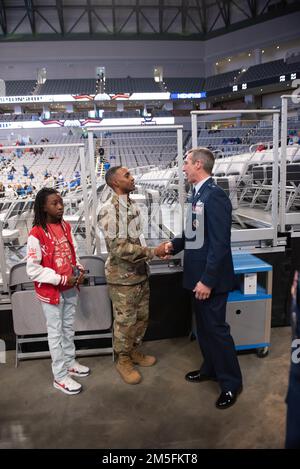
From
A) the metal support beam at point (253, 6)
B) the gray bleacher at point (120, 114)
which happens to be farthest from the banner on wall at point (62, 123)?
the metal support beam at point (253, 6)

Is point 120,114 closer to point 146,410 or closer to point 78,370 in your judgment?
point 78,370

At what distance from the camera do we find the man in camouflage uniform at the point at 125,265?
2.10 metres

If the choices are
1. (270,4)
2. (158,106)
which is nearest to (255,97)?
(270,4)

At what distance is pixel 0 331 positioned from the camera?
8.82 feet

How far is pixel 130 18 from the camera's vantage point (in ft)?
64.2

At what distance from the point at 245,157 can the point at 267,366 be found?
10.7 ft

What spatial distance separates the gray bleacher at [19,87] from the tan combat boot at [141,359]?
830 inches

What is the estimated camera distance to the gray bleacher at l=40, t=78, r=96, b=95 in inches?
790

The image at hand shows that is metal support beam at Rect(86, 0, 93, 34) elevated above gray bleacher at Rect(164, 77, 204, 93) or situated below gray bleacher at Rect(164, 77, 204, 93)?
above

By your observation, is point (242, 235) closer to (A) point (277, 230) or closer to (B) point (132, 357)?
(A) point (277, 230)

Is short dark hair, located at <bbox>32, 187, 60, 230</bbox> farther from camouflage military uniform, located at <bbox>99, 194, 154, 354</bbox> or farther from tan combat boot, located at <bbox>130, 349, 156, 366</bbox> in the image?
tan combat boot, located at <bbox>130, 349, 156, 366</bbox>

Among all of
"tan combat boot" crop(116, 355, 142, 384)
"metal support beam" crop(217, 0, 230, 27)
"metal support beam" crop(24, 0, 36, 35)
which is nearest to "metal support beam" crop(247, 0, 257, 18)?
"metal support beam" crop(217, 0, 230, 27)

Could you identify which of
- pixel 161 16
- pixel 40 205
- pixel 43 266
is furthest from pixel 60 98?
pixel 43 266

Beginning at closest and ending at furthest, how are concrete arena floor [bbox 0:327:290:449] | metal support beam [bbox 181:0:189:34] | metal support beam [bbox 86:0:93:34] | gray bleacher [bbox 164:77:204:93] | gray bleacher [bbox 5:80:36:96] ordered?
concrete arena floor [bbox 0:327:290:449]
metal support beam [bbox 86:0:93:34]
metal support beam [bbox 181:0:189:34]
gray bleacher [bbox 5:80:36:96]
gray bleacher [bbox 164:77:204:93]
